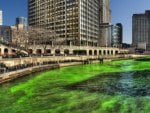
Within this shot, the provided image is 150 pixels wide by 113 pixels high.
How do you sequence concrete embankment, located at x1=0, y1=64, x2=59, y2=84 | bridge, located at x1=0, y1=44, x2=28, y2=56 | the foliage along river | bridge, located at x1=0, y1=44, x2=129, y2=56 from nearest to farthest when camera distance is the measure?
1. the foliage along river
2. concrete embankment, located at x1=0, y1=64, x2=59, y2=84
3. bridge, located at x1=0, y1=44, x2=28, y2=56
4. bridge, located at x1=0, y1=44, x2=129, y2=56

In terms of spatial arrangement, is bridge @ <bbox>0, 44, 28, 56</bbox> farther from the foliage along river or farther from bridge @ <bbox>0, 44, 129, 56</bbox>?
the foliage along river

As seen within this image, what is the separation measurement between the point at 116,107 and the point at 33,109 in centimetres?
945

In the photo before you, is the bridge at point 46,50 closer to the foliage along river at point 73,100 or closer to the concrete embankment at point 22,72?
the concrete embankment at point 22,72

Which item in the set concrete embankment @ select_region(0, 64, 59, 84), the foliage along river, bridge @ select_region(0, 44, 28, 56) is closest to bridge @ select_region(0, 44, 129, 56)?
bridge @ select_region(0, 44, 28, 56)

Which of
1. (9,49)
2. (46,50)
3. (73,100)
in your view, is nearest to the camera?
(73,100)

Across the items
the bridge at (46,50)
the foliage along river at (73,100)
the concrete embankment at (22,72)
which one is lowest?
the foliage along river at (73,100)

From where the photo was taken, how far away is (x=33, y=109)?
37.0m

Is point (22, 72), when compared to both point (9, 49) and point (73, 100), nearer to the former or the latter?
point (73, 100)

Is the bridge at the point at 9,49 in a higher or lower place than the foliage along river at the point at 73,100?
higher

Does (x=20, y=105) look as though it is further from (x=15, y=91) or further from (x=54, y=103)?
(x=15, y=91)

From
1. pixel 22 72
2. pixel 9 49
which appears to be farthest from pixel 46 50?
pixel 22 72

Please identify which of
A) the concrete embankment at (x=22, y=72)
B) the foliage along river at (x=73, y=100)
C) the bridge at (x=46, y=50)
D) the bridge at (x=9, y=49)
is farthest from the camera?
the bridge at (x=46, y=50)

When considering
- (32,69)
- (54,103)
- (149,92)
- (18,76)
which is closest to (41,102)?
(54,103)

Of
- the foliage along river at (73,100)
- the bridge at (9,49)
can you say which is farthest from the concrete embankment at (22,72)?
the bridge at (9,49)
